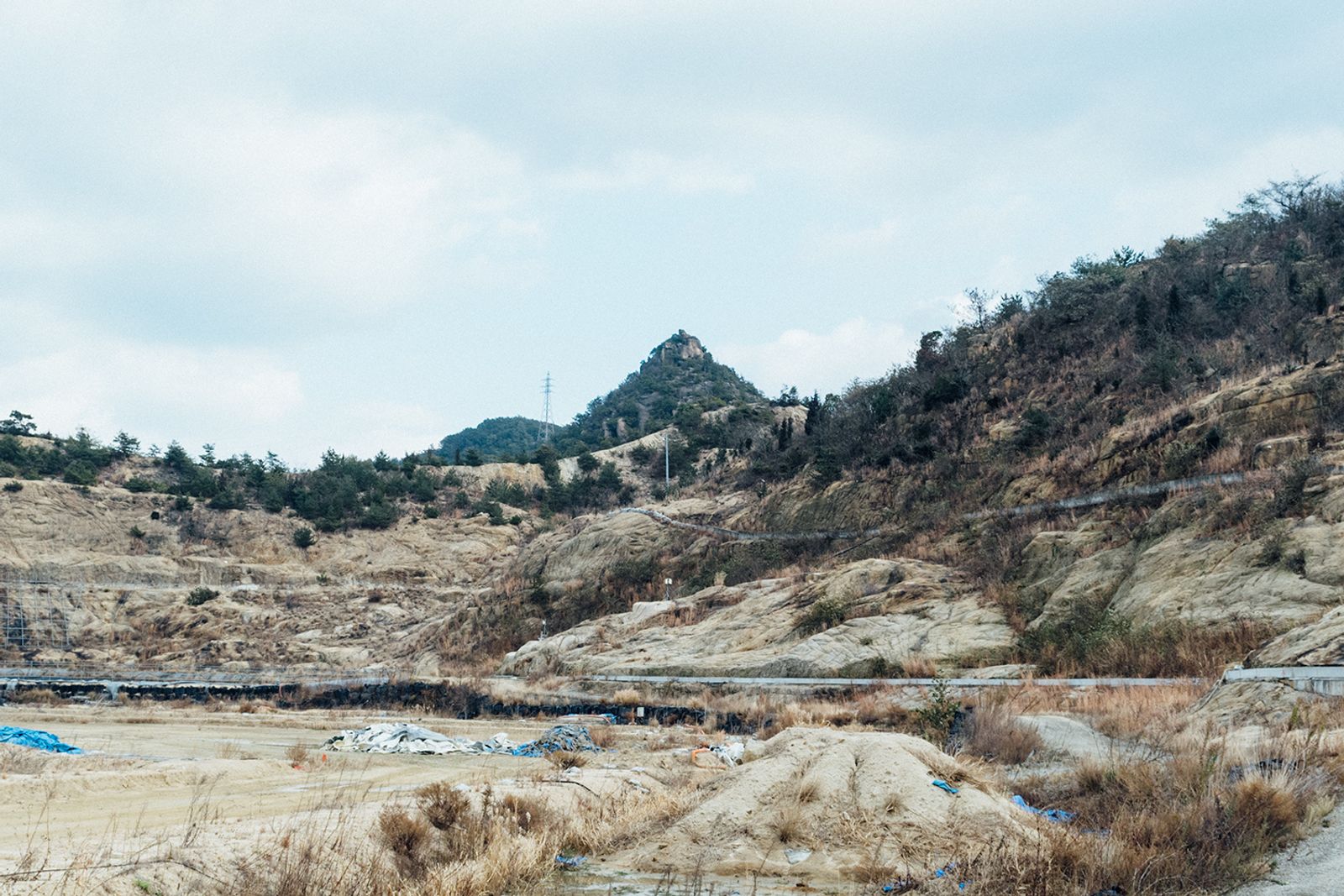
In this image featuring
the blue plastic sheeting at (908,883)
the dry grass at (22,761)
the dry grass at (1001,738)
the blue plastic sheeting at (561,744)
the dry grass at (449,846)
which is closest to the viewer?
the dry grass at (449,846)

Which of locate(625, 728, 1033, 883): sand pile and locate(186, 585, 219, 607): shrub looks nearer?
locate(625, 728, 1033, 883): sand pile

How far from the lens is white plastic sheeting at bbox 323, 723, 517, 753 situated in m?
21.5

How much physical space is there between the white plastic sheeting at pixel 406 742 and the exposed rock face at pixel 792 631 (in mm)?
9442

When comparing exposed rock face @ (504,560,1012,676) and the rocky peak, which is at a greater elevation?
the rocky peak

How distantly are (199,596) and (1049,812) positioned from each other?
2238 inches

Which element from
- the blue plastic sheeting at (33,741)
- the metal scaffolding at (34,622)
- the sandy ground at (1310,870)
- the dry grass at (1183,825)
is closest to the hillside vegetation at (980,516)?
the metal scaffolding at (34,622)

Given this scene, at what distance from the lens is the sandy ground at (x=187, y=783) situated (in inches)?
352

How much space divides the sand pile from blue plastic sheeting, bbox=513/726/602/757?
9451mm

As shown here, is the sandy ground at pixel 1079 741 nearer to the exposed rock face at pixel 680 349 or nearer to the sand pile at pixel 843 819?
the sand pile at pixel 843 819

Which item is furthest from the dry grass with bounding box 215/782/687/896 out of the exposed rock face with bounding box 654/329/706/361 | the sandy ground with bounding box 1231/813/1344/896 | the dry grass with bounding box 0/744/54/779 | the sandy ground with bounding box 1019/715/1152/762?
the exposed rock face with bounding box 654/329/706/361

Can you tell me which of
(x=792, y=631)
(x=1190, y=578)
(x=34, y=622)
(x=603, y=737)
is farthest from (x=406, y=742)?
(x=34, y=622)

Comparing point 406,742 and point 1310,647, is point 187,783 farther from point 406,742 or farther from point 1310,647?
point 1310,647

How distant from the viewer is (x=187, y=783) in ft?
49.7

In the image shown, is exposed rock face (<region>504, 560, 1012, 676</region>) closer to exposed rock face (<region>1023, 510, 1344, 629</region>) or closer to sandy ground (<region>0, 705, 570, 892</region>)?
exposed rock face (<region>1023, 510, 1344, 629</region>)
